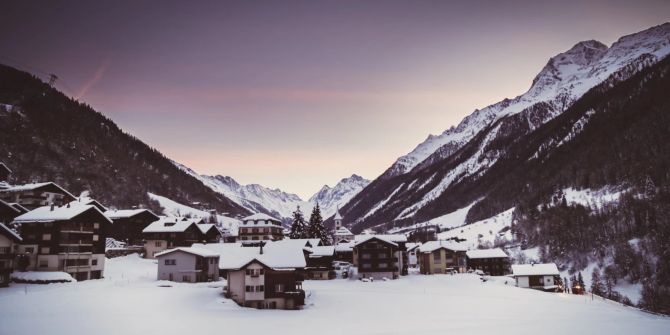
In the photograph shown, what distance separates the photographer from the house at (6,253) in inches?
2303

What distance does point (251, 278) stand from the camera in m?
59.9

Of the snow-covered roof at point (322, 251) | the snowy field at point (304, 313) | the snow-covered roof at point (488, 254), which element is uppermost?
the snow-covered roof at point (322, 251)

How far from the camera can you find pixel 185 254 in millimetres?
75125

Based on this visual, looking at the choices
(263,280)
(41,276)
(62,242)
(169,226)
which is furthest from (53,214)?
(263,280)

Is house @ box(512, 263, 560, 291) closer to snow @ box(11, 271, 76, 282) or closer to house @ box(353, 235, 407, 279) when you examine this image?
house @ box(353, 235, 407, 279)

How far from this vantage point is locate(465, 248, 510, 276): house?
131212 millimetres

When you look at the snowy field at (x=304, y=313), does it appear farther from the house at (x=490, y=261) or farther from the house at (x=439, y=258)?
the house at (x=490, y=261)

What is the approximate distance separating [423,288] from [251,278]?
3305 centimetres

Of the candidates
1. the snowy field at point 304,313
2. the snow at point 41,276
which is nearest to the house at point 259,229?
the snowy field at point 304,313

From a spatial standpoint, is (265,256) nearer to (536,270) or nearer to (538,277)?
(536,270)

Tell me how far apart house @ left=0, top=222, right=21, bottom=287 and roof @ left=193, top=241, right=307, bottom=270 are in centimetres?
2540

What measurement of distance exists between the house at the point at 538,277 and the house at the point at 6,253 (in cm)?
8930

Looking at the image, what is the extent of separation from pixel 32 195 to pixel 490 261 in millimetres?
114553

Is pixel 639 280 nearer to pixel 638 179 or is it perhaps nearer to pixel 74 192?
pixel 638 179
